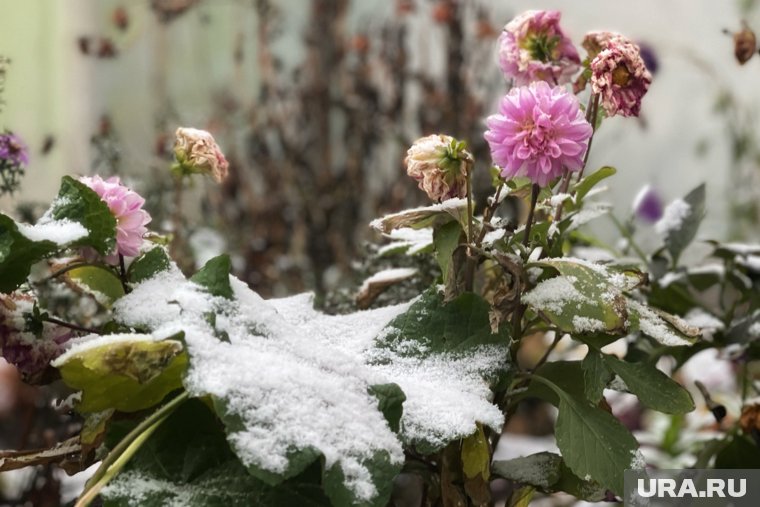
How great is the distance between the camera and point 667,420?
1.21m

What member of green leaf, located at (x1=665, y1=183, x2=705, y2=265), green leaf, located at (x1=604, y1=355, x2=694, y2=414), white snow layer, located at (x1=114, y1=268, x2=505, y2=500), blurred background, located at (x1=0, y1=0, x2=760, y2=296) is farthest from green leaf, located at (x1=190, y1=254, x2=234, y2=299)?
blurred background, located at (x1=0, y1=0, x2=760, y2=296)

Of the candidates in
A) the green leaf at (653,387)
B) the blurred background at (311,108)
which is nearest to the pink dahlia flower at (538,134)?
the green leaf at (653,387)

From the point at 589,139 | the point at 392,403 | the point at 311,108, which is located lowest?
the point at 311,108

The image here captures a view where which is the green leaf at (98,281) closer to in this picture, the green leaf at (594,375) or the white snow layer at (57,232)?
the white snow layer at (57,232)

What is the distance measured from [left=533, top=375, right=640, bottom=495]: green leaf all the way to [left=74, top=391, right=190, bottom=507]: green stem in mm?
209

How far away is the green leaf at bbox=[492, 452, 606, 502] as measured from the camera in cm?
49

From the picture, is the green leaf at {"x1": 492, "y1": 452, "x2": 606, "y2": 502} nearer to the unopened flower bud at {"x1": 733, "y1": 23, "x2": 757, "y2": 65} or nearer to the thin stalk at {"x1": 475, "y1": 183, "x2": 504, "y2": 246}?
the thin stalk at {"x1": 475, "y1": 183, "x2": 504, "y2": 246}

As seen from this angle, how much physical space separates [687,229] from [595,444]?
1.07 feet

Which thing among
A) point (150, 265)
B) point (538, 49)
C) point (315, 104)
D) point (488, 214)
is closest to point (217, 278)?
point (150, 265)

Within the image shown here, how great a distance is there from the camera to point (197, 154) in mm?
539

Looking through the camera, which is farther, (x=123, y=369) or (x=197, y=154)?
(x=197, y=154)

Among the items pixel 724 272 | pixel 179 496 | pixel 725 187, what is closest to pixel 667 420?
pixel 724 272

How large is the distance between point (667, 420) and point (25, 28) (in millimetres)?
1806

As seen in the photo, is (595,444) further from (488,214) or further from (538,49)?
(538,49)
